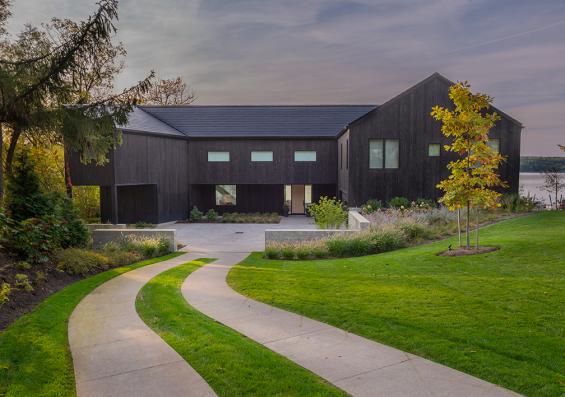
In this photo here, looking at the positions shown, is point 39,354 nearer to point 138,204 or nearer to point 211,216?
point 138,204

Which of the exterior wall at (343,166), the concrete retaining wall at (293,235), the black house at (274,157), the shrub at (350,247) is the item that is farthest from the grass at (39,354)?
the exterior wall at (343,166)

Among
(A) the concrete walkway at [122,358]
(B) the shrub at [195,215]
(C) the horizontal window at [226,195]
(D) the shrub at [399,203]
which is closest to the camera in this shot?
(A) the concrete walkway at [122,358]

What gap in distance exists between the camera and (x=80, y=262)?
9805mm

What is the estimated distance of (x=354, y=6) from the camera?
15625 mm

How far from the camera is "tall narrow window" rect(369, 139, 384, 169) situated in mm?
20547

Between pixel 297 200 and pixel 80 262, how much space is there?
1915 cm

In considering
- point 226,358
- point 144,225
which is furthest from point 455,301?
point 144,225

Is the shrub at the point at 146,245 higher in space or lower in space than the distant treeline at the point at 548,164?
lower

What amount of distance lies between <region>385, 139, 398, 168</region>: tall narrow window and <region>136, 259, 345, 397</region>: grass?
15981 mm

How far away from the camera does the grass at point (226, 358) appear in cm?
392

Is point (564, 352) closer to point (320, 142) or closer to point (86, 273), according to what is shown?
point (86, 273)

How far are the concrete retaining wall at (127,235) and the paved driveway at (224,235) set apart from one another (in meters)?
1.04

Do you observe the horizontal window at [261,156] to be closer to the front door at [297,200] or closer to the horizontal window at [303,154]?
the horizontal window at [303,154]

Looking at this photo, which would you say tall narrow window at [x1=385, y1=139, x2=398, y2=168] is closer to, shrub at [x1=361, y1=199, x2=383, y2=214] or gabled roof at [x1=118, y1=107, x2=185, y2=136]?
shrub at [x1=361, y1=199, x2=383, y2=214]
